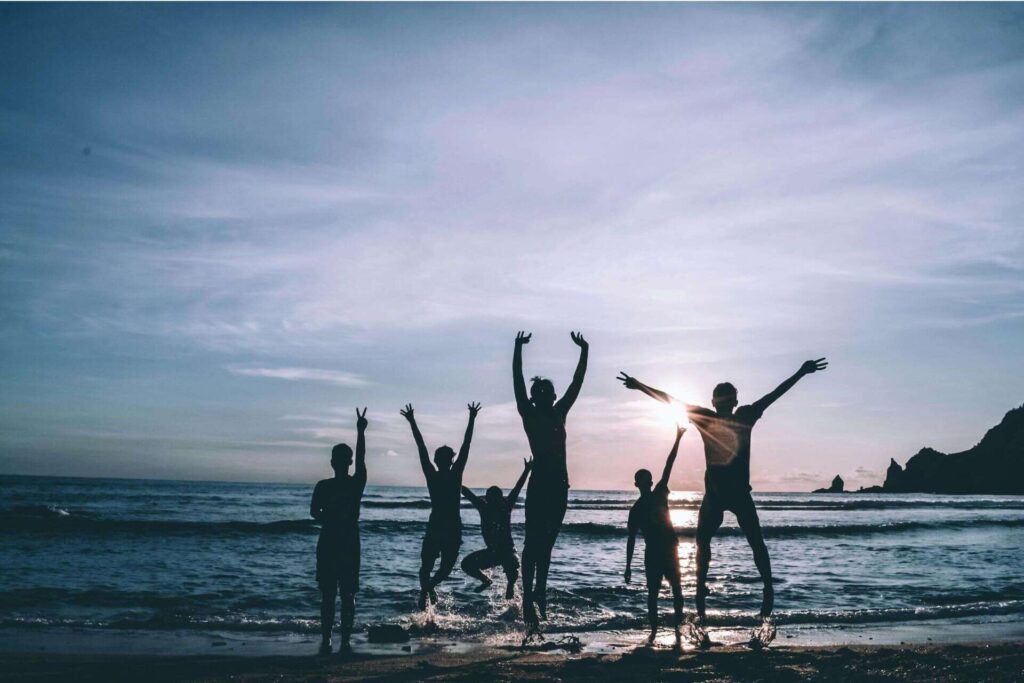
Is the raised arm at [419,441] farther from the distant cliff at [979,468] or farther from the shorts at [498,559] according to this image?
the distant cliff at [979,468]

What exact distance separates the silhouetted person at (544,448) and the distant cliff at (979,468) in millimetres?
98692

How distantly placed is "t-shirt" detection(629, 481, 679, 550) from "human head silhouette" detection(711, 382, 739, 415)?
2062 mm

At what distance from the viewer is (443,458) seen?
30.0 ft

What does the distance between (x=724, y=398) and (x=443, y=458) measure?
375cm

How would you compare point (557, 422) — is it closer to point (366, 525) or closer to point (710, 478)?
point (710, 478)

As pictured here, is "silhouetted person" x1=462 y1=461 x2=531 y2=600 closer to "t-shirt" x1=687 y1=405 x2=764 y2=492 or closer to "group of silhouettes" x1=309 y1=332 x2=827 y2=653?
"group of silhouettes" x1=309 y1=332 x2=827 y2=653

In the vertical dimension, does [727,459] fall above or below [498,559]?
above

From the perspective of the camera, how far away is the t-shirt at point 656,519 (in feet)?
28.8

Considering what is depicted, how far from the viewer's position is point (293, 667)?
6871 mm

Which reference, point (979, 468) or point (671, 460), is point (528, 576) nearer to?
point (671, 460)

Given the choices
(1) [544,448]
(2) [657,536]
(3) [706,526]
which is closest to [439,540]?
(2) [657,536]

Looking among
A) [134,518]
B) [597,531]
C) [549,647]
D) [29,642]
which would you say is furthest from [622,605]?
[134,518]

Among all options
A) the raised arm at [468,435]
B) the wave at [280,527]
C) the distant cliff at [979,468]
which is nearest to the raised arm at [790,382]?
the raised arm at [468,435]

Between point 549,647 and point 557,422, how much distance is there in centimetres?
281
